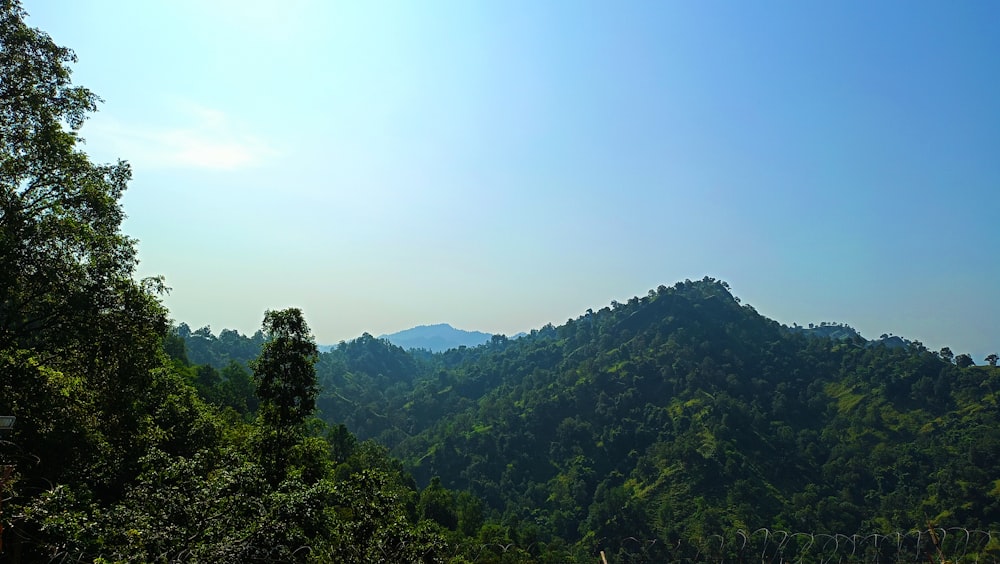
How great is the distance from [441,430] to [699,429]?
166ft

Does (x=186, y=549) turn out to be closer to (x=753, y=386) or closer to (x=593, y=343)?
(x=753, y=386)

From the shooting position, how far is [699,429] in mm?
96438

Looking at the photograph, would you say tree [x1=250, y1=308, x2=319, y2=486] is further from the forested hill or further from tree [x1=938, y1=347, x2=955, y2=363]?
tree [x1=938, y1=347, x2=955, y2=363]

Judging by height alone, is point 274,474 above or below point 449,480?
above

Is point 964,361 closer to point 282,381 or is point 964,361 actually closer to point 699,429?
point 699,429

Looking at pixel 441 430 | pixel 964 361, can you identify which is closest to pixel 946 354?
pixel 964 361

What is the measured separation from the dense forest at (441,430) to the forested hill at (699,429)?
1.55 ft

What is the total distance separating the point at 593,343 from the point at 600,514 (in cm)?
6932

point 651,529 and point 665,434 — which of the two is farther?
point 665,434

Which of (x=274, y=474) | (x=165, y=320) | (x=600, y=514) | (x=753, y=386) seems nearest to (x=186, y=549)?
(x=274, y=474)

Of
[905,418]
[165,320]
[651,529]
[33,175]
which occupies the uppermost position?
[33,175]

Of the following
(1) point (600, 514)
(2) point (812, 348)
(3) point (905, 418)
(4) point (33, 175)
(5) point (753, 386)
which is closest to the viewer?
(4) point (33, 175)

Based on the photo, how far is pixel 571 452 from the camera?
336 ft

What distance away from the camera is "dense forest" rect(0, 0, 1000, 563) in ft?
37.6
